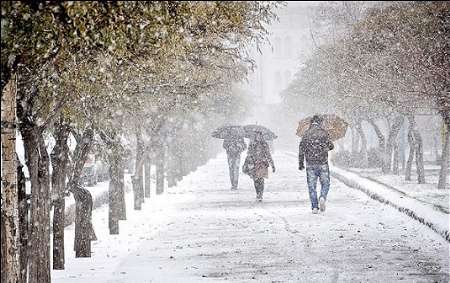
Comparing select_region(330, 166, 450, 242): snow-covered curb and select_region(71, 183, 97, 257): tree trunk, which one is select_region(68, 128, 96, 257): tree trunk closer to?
select_region(71, 183, 97, 257): tree trunk

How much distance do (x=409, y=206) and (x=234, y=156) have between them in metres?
9.50

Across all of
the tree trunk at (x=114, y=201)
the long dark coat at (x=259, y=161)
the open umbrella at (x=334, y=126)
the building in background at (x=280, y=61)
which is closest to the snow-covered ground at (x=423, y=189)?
the open umbrella at (x=334, y=126)

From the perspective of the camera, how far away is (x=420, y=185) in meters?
23.0

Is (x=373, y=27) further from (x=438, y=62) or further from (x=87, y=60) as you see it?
(x=87, y=60)

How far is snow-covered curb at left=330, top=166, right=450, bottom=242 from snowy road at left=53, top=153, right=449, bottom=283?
0.16 meters

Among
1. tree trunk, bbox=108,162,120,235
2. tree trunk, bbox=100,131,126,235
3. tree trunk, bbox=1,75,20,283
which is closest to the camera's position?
tree trunk, bbox=1,75,20,283

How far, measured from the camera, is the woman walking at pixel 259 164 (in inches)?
779

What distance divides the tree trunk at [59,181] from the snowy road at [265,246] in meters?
0.29

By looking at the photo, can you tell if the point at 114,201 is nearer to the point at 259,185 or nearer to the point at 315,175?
the point at 315,175

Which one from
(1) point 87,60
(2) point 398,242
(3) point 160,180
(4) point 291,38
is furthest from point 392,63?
(4) point 291,38

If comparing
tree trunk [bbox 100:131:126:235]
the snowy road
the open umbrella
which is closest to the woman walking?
the snowy road

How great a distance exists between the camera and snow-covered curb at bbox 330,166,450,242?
12.8 m

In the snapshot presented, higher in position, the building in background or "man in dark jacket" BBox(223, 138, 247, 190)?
the building in background

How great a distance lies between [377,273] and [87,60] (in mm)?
4333
